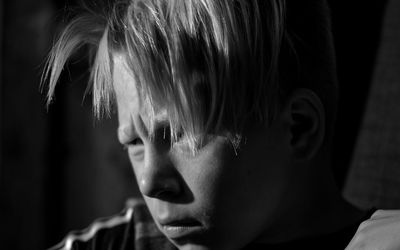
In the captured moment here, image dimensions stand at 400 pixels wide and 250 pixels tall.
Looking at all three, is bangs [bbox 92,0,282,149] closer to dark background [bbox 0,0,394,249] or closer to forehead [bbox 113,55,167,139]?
forehead [bbox 113,55,167,139]

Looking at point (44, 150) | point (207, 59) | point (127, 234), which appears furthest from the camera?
point (44, 150)

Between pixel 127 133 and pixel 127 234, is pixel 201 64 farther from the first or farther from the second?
pixel 127 234

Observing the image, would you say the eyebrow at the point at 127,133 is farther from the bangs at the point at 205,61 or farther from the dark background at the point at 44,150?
the dark background at the point at 44,150

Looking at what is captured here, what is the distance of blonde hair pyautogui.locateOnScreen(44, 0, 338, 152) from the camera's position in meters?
0.69

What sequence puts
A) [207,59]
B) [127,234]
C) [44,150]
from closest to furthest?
[207,59]
[127,234]
[44,150]

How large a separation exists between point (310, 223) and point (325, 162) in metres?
0.09

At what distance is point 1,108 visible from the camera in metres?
1.67

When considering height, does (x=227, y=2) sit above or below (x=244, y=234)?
above

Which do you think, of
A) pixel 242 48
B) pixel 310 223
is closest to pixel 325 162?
pixel 310 223

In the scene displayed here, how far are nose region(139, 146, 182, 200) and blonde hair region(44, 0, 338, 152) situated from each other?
0.03m

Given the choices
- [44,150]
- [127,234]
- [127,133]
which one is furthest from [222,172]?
[44,150]

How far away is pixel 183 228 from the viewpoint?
72cm

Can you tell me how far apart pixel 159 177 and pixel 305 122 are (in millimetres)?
213

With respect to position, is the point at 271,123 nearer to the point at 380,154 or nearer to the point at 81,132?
the point at 380,154
